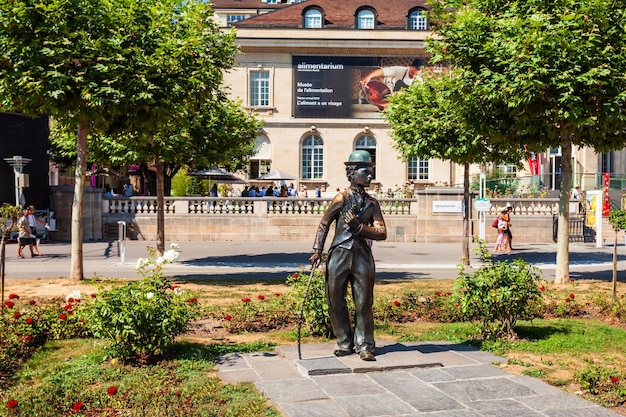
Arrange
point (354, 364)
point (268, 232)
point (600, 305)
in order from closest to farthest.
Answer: point (354, 364) < point (600, 305) < point (268, 232)

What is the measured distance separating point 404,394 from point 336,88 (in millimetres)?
42231

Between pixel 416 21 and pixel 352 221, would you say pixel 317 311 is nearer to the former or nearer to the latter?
pixel 352 221

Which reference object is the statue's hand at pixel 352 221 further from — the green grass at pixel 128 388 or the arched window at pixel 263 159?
the arched window at pixel 263 159

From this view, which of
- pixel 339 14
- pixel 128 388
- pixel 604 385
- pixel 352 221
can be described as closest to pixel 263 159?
pixel 339 14

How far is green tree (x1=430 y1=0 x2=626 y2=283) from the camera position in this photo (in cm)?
1295

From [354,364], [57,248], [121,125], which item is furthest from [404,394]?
[57,248]

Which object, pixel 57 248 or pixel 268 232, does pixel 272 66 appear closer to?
pixel 268 232

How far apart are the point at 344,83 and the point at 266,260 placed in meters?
28.2

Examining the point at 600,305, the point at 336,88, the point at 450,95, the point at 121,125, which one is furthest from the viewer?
the point at 336,88

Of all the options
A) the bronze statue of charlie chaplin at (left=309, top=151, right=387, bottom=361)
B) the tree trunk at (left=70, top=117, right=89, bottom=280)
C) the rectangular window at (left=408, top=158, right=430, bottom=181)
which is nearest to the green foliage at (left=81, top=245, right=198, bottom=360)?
the bronze statue of charlie chaplin at (left=309, top=151, right=387, bottom=361)

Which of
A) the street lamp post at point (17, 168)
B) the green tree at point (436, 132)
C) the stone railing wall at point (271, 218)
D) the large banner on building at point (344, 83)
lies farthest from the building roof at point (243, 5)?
the green tree at point (436, 132)

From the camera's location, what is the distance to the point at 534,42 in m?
12.8

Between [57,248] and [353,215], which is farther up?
[353,215]

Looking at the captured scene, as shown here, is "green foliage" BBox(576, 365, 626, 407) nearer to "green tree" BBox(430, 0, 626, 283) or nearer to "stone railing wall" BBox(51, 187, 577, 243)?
"green tree" BBox(430, 0, 626, 283)
